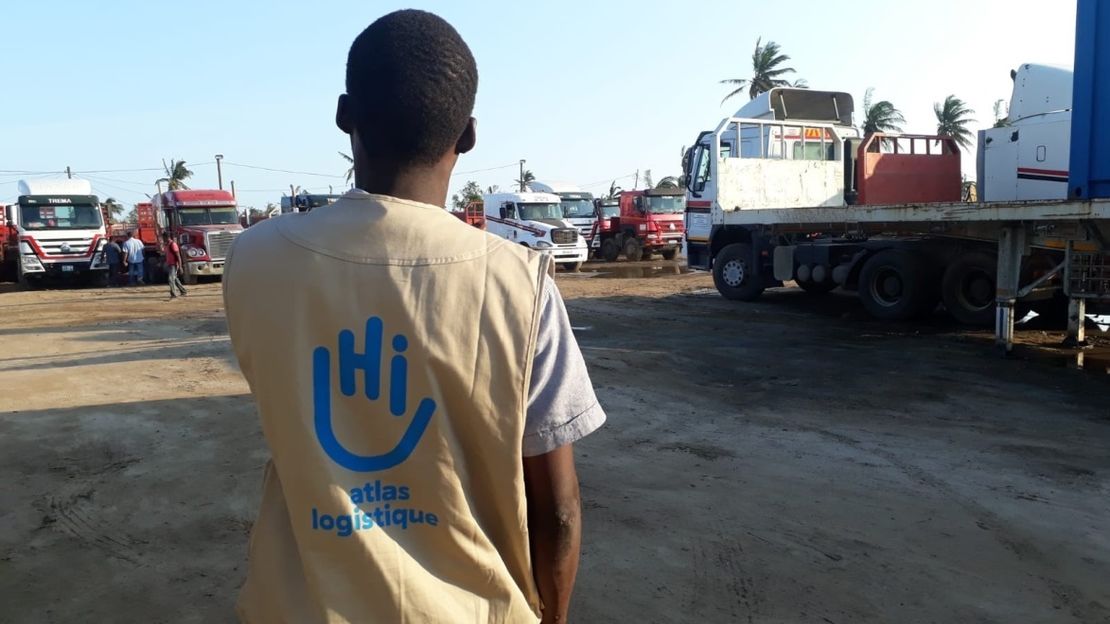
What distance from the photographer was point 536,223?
2489 cm

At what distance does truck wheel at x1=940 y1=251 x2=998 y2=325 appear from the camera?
10705mm

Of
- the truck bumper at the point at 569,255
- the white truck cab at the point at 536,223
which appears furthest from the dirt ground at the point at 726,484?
the white truck cab at the point at 536,223

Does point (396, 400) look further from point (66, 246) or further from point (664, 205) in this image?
point (664, 205)

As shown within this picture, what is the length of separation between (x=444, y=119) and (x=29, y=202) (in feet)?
83.7

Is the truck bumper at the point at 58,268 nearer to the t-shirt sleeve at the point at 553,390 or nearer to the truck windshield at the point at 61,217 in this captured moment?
the truck windshield at the point at 61,217

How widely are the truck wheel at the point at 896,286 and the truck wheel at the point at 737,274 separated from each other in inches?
104

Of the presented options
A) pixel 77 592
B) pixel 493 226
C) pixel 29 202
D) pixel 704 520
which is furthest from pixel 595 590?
pixel 29 202

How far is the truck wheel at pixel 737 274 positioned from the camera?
48.8ft

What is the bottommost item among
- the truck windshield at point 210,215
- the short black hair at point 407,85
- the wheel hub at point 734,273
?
the wheel hub at point 734,273

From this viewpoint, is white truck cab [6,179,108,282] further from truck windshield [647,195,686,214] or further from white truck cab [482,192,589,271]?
truck windshield [647,195,686,214]

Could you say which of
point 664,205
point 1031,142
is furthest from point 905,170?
point 664,205

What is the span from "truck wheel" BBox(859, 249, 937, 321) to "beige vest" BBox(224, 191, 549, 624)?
438 inches

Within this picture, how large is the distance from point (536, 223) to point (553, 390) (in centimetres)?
2362

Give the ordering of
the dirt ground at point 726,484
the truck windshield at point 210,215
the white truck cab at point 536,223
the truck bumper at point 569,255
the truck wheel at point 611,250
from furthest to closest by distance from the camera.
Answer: the truck wheel at point 611,250, the white truck cab at point 536,223, the truck bumper at point 569,255, the truck windshield at point 210,215, the dirt ground at point 726,484
